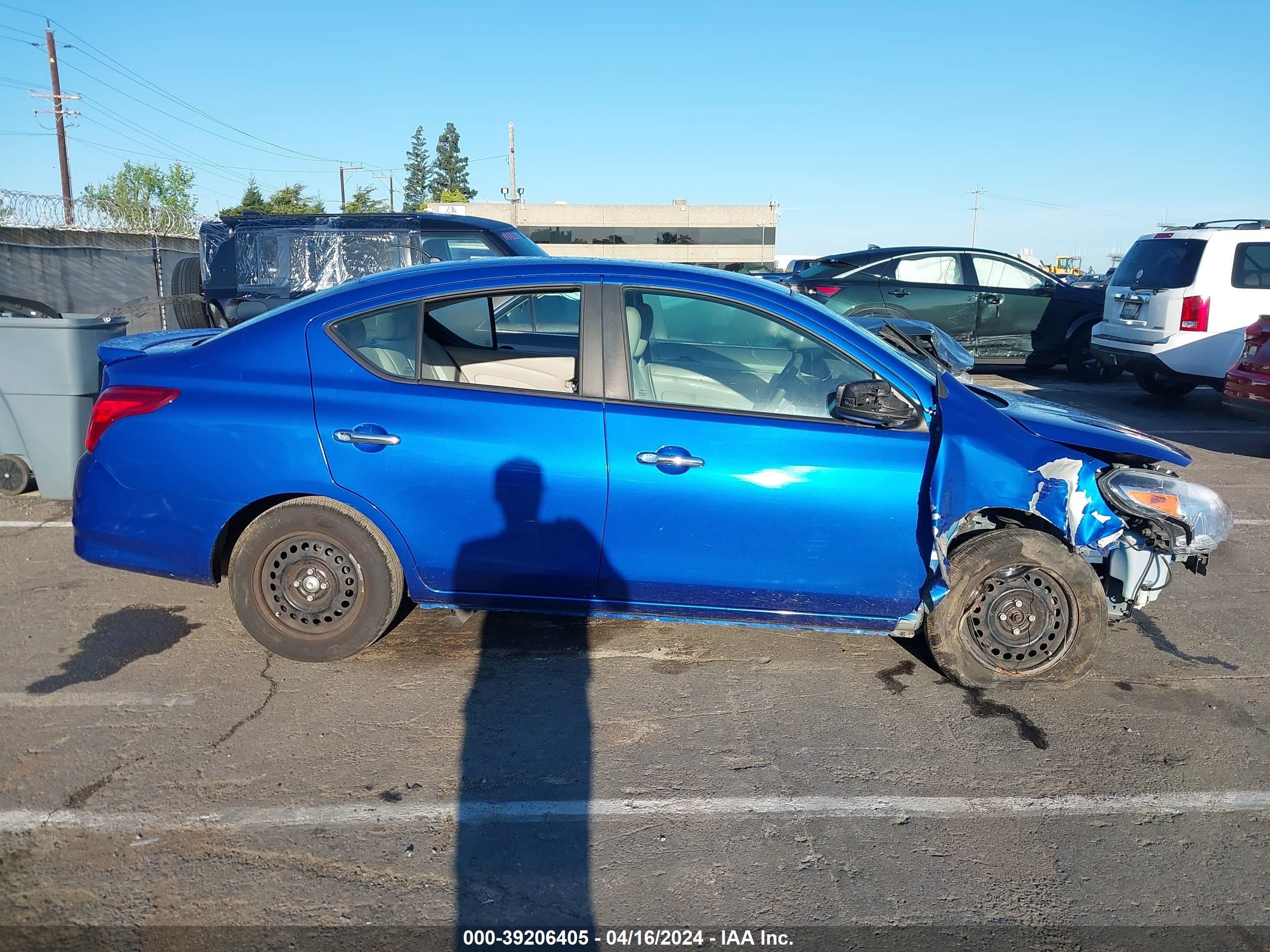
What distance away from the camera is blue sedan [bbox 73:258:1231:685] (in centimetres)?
395

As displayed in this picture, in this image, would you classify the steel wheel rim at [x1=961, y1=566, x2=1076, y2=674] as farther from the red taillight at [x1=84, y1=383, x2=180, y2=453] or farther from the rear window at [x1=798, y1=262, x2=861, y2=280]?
the rear window at [x1=798, y1=262, x2=861, y2=280]

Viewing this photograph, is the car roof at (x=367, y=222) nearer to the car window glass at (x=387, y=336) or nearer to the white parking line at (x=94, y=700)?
the car window glass at (x=387, y=336)

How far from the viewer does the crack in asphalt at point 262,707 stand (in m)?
3.67

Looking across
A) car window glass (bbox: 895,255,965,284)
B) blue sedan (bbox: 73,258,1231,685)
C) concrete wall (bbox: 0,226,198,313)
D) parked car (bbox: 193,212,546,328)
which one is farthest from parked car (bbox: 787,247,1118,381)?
concrete wall (bbox: 0,226,198,313)

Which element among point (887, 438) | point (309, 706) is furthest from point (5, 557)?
point (887, 438)

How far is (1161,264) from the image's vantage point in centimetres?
1078

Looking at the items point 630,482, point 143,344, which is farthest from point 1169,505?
point 143,344

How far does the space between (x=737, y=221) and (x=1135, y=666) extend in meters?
65.5

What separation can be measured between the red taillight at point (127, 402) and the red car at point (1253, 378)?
8721 millimetres

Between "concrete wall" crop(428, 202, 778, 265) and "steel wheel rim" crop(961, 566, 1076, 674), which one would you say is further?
"concrete wall" crop(428, 202, 778, 265)

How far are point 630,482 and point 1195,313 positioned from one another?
29.3ft

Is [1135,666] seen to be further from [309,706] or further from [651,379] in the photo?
[309,706]

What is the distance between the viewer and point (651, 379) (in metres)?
4.09

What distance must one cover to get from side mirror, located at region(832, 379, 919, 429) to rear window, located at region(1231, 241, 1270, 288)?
838 cm
